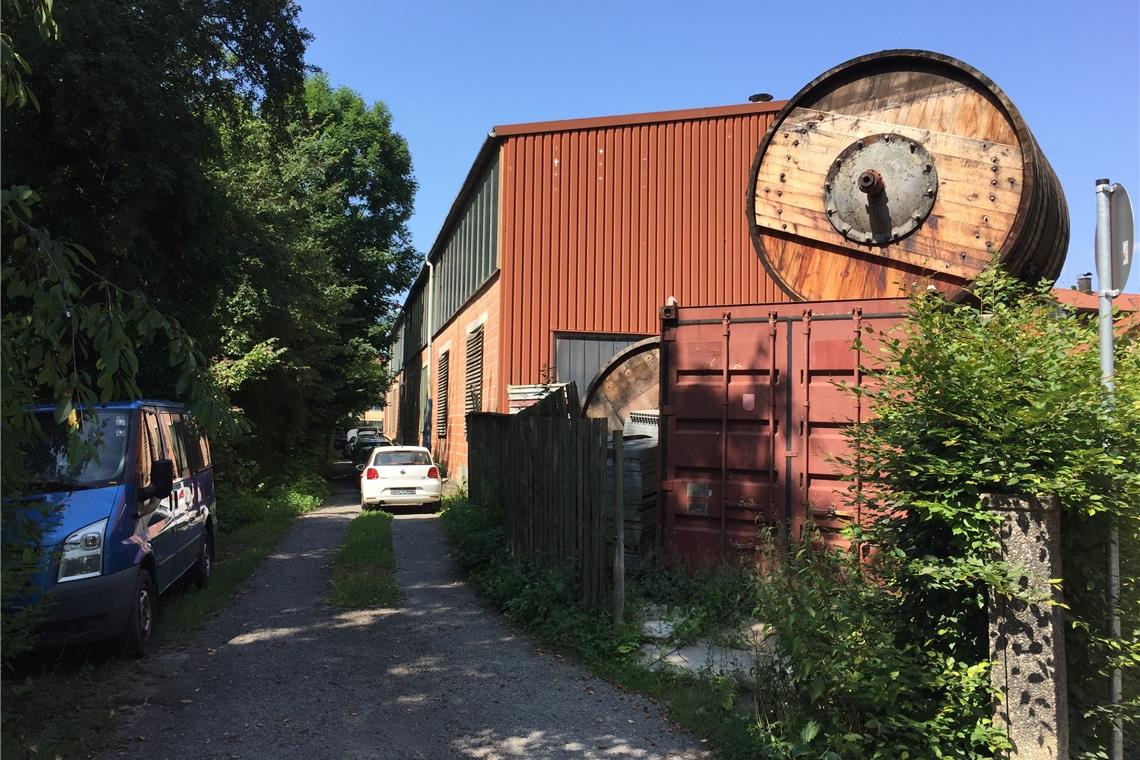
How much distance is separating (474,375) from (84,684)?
14.4m

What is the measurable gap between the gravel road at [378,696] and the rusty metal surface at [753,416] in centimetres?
202

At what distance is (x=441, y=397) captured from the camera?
26859 millimetres

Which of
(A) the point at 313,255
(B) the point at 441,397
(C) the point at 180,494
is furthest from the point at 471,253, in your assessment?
Result: (C) the point at 180,494

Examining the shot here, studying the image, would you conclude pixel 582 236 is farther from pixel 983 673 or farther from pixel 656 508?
pixel 983 673

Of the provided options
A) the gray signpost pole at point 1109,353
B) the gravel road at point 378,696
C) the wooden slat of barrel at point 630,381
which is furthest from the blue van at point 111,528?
the wooden slat of barrel at point 630,381

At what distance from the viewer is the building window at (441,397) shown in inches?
1017

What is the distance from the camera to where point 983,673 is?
382 cm

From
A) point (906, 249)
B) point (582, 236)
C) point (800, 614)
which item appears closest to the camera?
point (800, 614)

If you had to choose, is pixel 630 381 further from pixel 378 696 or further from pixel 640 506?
pixel 378 696

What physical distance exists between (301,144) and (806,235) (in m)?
26.6

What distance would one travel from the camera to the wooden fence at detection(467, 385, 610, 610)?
286 inches

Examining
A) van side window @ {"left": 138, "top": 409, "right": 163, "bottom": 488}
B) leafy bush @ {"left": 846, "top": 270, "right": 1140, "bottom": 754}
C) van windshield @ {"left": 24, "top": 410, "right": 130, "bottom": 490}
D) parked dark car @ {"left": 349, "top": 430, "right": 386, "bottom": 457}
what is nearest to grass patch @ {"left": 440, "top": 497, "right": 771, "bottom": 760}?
leafy bush @ {"left": 846, "top": 270, "right": 1140, "bottom": 754}

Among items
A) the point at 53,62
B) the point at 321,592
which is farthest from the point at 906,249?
the point at 53,62

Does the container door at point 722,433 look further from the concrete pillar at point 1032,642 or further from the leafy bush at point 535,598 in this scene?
the concrete pillar at point 1032,642
